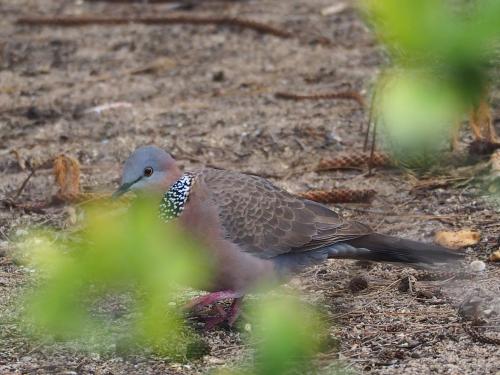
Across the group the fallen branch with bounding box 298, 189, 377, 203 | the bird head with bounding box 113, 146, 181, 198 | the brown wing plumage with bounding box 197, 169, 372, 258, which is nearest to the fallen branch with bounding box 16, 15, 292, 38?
the fallen branch with bounding box 298, 189, 377, 203

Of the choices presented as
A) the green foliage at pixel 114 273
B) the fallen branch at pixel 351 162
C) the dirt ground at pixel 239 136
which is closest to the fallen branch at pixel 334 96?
the dirt ground at pixel 239 136

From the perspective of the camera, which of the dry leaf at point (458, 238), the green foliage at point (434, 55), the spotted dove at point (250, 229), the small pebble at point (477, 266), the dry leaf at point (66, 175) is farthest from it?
the dry leaf at point (66, 175)

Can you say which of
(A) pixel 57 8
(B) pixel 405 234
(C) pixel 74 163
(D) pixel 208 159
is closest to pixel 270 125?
(D) pixel 208 159

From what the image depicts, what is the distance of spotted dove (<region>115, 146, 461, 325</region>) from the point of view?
367 centimetres

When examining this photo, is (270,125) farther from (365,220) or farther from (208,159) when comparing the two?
(365,220)

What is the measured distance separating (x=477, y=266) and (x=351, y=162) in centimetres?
155

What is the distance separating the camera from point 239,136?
6.28 meters

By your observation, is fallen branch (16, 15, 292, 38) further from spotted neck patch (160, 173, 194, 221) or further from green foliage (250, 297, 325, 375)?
green foliage (250, 297, 325, 375)

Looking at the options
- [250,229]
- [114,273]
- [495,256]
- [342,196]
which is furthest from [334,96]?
[114,273]

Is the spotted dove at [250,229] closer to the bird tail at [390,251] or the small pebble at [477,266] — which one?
the bird tail at [390,251]

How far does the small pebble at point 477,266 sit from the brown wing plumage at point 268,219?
51 cm

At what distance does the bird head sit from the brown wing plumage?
0.51 feet

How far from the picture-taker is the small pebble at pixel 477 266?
4.17 meters

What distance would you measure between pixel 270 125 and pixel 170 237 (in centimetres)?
533
